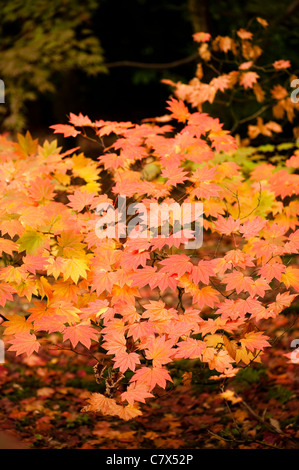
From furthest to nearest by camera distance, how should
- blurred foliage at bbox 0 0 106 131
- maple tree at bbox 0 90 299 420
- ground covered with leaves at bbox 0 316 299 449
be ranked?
blurred foliage at bbox 0 0 106 131
ground covered with leaves at bbox 0 316 299 449
maple tree at bbox 0 90 299 420

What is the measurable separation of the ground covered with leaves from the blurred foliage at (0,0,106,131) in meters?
5.52

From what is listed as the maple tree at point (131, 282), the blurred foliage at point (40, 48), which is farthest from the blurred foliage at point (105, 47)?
the maple tree at point (131, 282)

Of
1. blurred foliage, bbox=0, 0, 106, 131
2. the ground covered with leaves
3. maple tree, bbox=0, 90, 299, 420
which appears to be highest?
blurred foliage, bbox=0, 0, 106, 131

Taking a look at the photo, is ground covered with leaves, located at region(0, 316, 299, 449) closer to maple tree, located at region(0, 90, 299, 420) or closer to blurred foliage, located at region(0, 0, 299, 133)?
maple tree, located at region(0, 90, 299, 420)

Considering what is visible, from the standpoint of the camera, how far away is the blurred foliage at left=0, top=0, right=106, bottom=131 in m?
8.35

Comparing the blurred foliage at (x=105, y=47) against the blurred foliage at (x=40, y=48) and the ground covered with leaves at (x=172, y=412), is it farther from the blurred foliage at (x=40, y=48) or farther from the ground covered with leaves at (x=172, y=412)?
the ground covered with leaves at (x=172, y=412)

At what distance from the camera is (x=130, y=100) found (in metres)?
13.3

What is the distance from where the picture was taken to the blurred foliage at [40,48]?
835 centimetres

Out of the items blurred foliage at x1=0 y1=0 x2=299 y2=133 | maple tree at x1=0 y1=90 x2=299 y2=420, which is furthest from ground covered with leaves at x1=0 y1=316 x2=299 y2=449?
blurred foliage at x1=0 y1=0 x2=299 y2=133

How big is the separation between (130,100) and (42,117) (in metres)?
2.55

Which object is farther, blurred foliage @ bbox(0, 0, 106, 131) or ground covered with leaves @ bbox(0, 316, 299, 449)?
blurred foliage @ bbox(0, 0, 106, 131)

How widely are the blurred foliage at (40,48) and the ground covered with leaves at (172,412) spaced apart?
552cm

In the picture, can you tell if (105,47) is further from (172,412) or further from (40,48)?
(172,412)
